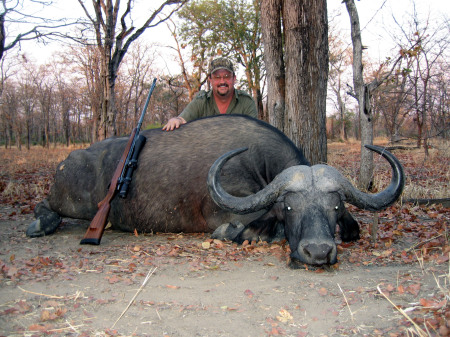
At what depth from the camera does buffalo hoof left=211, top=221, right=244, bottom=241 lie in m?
4.16

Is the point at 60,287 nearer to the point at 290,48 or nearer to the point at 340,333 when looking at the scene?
the point at 340,333

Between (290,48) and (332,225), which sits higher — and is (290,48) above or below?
above

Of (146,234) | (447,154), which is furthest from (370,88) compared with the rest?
(447,154)

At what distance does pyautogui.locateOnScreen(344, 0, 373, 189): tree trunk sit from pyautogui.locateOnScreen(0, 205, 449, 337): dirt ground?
266 cm

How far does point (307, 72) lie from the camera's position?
19.1 ft

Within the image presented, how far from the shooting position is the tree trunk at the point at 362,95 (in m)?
6.45

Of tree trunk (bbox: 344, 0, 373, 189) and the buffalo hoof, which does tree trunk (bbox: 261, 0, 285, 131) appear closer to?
tree trunk (bbox: 344, 0, 373, 189)

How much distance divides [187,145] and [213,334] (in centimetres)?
306

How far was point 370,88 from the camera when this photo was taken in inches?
260

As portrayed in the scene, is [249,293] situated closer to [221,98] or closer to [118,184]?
[118,184]

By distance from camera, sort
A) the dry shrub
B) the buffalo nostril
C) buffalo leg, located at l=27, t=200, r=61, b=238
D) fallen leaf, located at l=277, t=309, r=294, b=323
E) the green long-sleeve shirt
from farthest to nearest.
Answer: the dry shrub < the green long-sleeve shirt < buffalo leg, located at l=27, t=200, r=61, b=238 < the buffalo nostril < fallen leaf, located at l=277, t=309, r=294, b=323

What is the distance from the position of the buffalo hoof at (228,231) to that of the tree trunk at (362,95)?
10.9ft

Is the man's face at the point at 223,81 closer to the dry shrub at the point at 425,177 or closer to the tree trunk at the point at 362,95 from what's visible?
the tree trunk at the point at 362,95

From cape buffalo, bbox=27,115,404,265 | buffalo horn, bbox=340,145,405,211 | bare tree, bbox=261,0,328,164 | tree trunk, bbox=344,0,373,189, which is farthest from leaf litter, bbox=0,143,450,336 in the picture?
tree trunk, bbox=344,0,373,189
